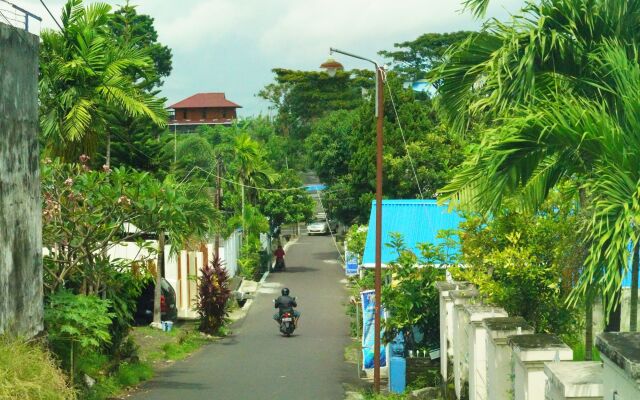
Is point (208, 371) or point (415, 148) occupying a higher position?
point (415, 148)

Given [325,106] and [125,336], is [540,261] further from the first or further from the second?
[325,106]

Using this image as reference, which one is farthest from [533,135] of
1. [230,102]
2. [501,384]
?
[230,102]

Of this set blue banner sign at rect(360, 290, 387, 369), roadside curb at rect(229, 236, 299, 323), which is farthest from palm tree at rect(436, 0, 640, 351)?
roadside curb at rect(229, 236, 299, 323)

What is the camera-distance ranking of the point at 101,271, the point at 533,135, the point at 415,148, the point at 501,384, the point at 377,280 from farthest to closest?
the point at 415,148 < the point at 377,280 < the point at 101,271 < the point at 501,384 < the point at 533,135

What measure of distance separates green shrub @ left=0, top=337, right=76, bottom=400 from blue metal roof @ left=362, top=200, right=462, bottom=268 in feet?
48.1

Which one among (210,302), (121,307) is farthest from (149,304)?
(121,307)

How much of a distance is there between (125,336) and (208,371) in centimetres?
220

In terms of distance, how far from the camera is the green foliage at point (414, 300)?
789 inches

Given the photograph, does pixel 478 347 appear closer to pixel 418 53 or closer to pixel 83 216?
pixel 83 216

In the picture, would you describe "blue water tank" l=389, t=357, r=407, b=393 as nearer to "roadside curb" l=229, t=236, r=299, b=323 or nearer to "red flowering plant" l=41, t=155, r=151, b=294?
"red flowering plant" l=41, t=155, r=151, b=294

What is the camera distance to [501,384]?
11266 millimetres

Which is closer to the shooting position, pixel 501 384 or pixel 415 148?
pixel 501 384

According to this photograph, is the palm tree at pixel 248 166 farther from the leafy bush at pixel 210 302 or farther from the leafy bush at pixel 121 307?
the leafy bush at pixel 121 307

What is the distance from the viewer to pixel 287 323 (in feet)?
98.7
